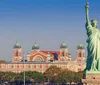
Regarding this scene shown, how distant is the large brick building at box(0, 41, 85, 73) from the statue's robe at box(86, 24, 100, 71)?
9602 cm

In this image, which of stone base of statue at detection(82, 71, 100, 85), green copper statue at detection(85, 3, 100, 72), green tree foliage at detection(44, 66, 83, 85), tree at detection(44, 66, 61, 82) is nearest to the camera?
stone base of statue at detection(82, 71, 100, 85)

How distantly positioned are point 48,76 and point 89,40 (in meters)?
81.1

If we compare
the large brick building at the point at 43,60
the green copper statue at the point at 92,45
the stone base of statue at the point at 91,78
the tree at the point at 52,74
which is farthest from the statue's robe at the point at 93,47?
the large brick building at the point at 43,60

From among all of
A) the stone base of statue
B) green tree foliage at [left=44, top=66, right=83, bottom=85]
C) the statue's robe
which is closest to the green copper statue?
the statue's robe

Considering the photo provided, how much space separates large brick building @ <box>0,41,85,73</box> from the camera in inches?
5118

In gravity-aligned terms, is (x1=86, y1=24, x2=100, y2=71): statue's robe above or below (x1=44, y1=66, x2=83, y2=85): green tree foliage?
below

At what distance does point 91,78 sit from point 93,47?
2116 mm

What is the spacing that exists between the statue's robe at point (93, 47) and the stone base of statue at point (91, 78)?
69 centimetres

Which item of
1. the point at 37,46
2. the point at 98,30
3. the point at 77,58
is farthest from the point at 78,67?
the point at 98,30

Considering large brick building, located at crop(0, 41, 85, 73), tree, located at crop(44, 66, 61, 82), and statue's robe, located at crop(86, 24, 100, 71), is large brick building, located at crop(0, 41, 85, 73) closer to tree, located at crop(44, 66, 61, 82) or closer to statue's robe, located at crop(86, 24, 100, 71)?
tree, located at crop(44, 66, 61, 82)

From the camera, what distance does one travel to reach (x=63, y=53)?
146125 mm

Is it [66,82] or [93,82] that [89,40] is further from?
[66,82]

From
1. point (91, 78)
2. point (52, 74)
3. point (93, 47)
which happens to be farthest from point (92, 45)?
point (52, 74)

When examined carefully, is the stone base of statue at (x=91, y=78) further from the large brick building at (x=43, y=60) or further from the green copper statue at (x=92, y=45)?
the large brick building at (x=43, y=60)
